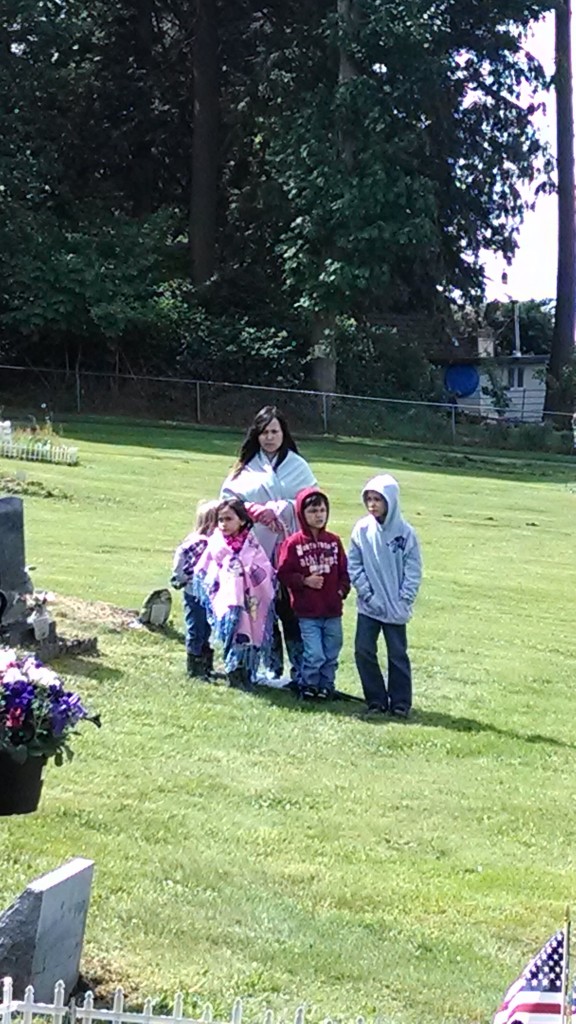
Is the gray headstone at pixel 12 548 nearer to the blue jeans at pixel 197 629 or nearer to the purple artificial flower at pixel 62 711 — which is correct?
the blue jeans at pixel 197 629

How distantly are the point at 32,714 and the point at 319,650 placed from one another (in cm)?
566

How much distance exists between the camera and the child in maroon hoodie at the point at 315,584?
9.90m

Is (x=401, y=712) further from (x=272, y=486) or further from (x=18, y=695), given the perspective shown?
(x=18, y=695)

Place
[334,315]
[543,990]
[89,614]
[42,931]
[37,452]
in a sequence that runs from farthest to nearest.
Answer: [334,315], [37,452], [89,614], [42,931], [543,990]

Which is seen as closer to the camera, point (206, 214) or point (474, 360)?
point (206, 214)

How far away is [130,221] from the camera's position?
1524 inches

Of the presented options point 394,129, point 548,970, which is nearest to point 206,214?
point 394,129

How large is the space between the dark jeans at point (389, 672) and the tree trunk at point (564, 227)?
110 feet

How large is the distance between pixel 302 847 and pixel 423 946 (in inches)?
46.4

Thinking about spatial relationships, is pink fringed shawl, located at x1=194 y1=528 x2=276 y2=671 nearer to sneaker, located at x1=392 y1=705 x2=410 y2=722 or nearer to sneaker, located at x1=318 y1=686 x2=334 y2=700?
sneaker, located at x1=318 y1=686 x2=334 y2=700

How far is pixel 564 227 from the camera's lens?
43.3m

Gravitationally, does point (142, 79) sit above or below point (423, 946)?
above

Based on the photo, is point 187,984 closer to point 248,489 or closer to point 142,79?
point 248,489

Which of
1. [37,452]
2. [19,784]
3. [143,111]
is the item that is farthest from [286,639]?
[143,111]
